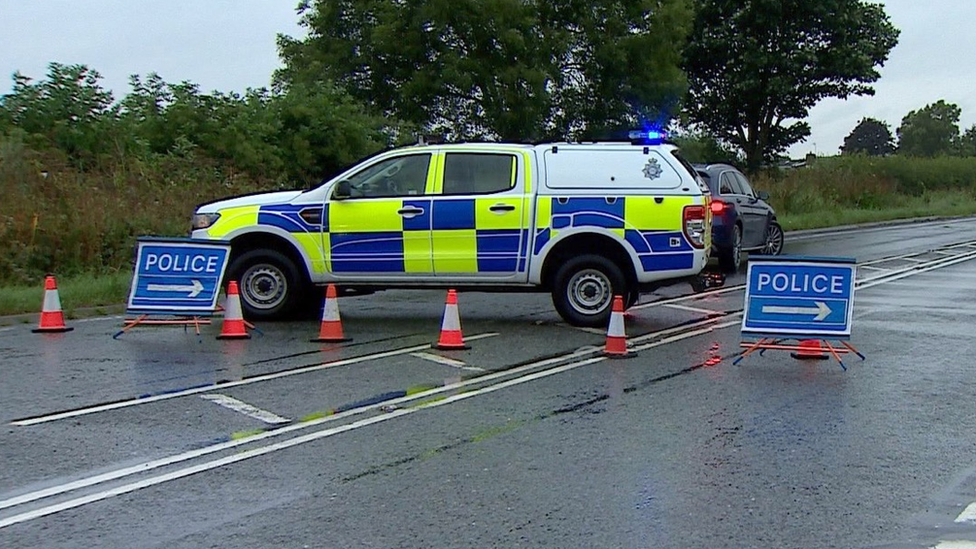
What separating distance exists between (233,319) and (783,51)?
117 feet

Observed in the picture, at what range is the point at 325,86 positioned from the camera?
2569cm

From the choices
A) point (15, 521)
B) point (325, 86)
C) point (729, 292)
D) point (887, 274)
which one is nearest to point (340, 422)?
point (15, 521)

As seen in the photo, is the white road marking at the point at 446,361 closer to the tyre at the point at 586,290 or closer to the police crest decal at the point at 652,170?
the tyre at the point at 586,290

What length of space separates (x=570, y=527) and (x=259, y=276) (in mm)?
7826

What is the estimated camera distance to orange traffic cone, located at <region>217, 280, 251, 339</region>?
11531 millimetres

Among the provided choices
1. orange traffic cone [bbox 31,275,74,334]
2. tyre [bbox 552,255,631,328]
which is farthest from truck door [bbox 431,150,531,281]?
orange traffic cone [bbox 31,275,74,334]

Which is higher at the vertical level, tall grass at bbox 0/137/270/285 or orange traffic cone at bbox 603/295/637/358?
tall grass at bbox 0/137/270/285

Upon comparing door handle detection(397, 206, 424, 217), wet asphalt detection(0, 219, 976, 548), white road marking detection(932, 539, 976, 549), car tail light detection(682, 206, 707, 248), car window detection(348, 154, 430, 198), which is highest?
car window detection(348, 154, 430, 198)

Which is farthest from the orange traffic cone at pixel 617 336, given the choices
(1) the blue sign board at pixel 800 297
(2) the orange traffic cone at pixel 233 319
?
(2) the orange traffic cone at pixel 233 319

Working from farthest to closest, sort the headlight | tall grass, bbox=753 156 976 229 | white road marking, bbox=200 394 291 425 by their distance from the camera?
tall grass, bbox=753 156 976 229 → the headlight → white road marking, bbox=200 394 291 425

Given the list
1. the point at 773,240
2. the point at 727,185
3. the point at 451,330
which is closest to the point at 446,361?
the point at 451,330

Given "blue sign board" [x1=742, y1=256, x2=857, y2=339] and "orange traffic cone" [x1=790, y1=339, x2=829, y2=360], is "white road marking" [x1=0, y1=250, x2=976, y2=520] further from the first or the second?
"orange traffic cone" [x1=790, y1=339, x2=829, y2=360]

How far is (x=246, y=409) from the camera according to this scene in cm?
820

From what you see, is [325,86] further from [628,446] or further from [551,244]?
[628,446]
